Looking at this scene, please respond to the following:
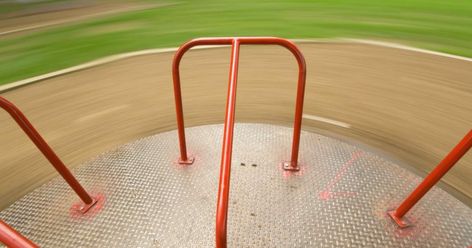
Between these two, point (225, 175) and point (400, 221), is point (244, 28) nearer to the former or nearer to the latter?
point (400, 221)

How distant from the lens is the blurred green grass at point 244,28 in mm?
4832

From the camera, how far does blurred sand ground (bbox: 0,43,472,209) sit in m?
2.72

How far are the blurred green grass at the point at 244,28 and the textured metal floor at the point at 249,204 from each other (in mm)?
2925

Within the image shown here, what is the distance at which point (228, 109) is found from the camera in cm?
149

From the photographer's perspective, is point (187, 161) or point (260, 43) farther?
point (187, 161)

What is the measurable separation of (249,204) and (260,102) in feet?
4.98

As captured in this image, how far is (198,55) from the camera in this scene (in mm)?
4609

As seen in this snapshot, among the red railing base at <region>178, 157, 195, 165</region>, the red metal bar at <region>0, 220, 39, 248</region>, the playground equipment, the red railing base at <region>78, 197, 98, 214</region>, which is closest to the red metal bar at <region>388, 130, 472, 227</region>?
the playground equipment

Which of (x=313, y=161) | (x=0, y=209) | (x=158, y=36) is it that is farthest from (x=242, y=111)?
(x=158, y=36)

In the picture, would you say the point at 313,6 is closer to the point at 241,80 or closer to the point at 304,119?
the point at 241,80

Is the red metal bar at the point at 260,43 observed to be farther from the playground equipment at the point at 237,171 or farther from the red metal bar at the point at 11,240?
the red metal bar at the point at 11,240

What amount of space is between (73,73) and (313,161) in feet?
11.6

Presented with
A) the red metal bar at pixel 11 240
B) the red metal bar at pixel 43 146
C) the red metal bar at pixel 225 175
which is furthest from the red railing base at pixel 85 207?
the red metal bar at pixel 225 175

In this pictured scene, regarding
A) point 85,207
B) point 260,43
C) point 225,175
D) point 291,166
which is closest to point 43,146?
point 85,207
